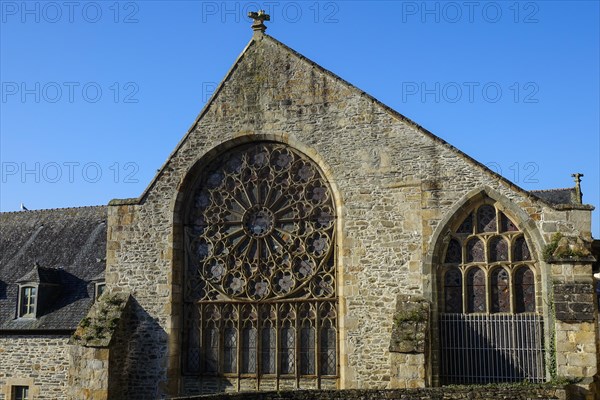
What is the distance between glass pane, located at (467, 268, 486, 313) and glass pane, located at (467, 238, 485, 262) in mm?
224

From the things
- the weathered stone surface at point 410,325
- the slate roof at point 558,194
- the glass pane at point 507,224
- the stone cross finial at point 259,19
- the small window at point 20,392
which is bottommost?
the small window at point 20,392

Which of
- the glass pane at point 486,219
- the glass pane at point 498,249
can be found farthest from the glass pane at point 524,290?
the glass pane at point 486,219

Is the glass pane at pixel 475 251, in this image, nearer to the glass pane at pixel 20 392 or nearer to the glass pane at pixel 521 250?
the glass pane at pixel 521 250

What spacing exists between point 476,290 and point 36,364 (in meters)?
12.2

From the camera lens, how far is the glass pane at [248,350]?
59.9ft

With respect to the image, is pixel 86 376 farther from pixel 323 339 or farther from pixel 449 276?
pixel 449 276

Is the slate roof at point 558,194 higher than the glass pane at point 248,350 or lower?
higher

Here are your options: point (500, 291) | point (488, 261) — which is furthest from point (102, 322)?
point (500, 291)

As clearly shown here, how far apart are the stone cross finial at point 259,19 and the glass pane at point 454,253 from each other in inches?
273

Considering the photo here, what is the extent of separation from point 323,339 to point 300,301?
99cm

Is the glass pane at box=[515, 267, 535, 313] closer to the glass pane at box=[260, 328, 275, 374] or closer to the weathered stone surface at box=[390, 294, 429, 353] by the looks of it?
the weathered stone surface at box=[390, 294, 429, 353]

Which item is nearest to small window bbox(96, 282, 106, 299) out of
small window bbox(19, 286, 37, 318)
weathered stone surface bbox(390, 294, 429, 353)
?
small window bbox(19, 286, 37, 318)

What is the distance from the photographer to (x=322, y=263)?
58.5ft

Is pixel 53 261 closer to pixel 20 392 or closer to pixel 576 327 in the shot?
pixel 20 392
